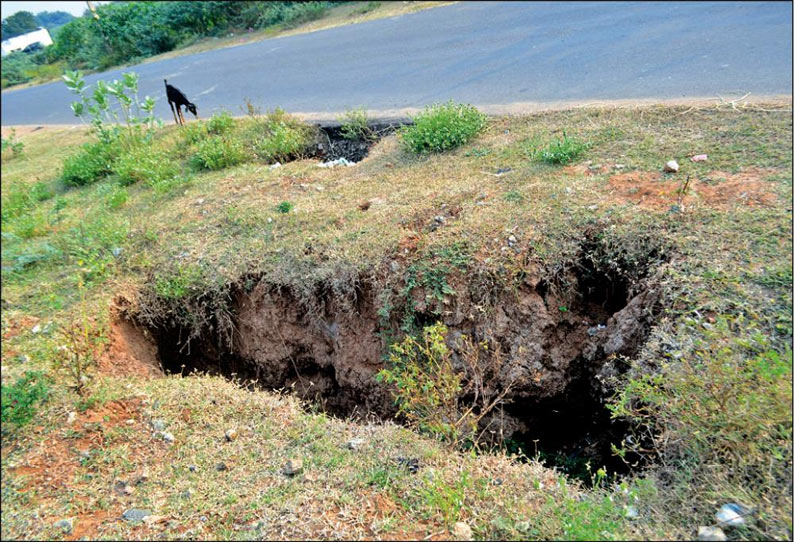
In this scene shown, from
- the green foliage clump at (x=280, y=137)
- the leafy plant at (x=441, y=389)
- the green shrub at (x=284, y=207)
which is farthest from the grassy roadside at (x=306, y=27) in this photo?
the leafy plant at (x=441, y=389)

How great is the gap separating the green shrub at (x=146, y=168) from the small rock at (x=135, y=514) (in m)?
3.88

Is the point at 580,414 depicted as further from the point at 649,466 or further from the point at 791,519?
the point at 791,519

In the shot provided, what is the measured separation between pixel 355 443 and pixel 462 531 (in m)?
0.75

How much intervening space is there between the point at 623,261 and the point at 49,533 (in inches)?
129

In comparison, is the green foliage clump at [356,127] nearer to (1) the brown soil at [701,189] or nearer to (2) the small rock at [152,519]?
(1) the brown soil at [701,189]

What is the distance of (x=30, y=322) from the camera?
3.63 meters

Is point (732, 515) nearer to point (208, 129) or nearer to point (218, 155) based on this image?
point (218, 155)

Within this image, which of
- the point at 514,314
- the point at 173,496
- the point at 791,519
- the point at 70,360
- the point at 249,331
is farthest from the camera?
the point at 249,331

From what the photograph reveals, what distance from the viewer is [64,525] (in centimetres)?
212

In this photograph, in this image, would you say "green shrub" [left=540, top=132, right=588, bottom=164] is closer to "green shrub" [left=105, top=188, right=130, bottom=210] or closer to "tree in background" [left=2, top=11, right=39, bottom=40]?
"tree in background" [left=2, top=11, right=39, bottom=40]

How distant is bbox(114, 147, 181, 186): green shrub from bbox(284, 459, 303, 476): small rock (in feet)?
12.9

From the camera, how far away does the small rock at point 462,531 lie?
1.97 m

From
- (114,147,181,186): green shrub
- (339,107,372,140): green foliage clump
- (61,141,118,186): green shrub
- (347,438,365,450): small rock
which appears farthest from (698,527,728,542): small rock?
(61,141,118,186): green shrub

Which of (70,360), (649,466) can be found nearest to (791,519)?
(649,466)
